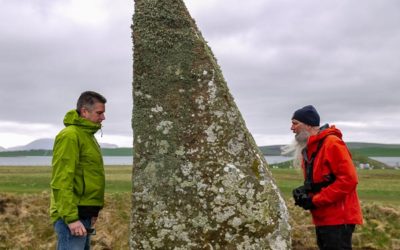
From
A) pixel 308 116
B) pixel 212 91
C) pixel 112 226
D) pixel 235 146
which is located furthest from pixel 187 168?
pixel 112 226

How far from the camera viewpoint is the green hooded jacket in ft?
22.5

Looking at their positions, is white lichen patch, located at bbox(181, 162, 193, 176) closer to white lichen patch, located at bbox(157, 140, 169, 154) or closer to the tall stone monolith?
the tall stone monolith

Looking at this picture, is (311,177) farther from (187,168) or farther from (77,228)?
(77,228)

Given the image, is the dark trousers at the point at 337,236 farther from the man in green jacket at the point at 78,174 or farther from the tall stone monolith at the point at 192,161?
the man in green jacket at the point at 78,174

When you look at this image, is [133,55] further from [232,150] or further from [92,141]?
[232,150]

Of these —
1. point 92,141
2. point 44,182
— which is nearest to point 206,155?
point 92,141

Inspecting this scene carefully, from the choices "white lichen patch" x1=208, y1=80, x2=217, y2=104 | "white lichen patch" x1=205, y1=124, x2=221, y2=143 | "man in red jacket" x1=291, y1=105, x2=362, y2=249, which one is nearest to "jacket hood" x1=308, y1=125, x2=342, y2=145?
"man in red jacket" x1=291, y1=105, x2=362, y2=249

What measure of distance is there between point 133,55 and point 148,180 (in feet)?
5.73

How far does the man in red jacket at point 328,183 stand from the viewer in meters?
7.29

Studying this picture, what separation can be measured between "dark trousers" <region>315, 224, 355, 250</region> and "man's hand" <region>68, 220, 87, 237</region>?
10.8 feet

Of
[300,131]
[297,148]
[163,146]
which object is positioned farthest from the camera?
[297,148]

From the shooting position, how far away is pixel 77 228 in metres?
6.88

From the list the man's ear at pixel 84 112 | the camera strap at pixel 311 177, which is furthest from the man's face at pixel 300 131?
the man's ear at pixel 84 112

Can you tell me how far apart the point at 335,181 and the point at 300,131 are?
95 cm
